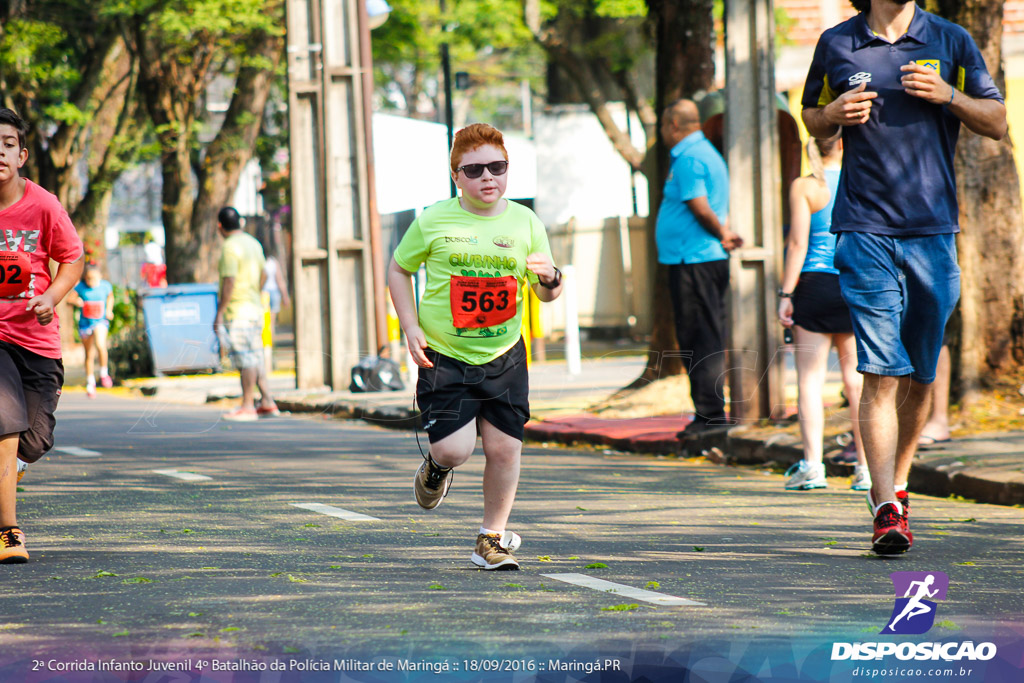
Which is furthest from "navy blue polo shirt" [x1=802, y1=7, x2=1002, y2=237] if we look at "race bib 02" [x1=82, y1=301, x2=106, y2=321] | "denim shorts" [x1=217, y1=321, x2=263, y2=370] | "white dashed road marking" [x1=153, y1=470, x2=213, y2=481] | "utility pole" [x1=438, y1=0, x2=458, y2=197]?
"race bib 02" [x1=82, y1=301, x2=106, y2=321]

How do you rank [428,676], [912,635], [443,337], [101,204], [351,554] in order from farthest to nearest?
[101,204], [351,554], [443,337], [912,635], [428,676]

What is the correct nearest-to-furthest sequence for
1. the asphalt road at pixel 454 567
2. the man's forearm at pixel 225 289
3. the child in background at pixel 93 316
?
the asphalt road at pixel 454 567, the man's forearm at pixel 225 289, the child in background at pixel 93 316

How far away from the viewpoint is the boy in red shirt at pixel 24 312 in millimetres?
6137

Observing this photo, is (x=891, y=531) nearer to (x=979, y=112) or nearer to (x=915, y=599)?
(x=915, y=599)

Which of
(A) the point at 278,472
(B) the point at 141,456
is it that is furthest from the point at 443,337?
(B) the point at 141,456


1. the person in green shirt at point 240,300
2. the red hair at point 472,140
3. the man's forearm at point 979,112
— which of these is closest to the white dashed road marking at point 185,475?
the red hair at point 472,140

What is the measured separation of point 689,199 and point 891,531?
4.63 meters

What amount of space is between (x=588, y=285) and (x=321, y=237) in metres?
12.1

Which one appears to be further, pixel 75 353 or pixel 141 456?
pixel 75 353

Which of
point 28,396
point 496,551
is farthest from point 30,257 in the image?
point 496,551

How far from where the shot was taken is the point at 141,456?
10680 millimetres

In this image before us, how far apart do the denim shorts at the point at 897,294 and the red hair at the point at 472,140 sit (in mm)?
1565

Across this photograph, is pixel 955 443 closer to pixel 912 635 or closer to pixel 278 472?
pixel 278 472
